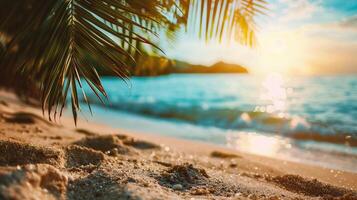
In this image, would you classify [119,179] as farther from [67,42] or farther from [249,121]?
[249,121]

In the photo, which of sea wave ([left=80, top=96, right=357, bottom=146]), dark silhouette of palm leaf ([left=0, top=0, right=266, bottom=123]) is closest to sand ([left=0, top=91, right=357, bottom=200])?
dark silhouette of palm leaf ([left=0, top=0, right=266, bottom=123])

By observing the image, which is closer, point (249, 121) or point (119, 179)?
point (119, 179)

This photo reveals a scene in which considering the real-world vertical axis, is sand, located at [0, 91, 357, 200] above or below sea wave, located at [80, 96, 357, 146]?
below

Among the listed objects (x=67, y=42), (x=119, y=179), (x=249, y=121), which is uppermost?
(x=67, y=42)

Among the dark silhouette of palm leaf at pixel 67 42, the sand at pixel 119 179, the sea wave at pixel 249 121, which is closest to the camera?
the sand at pixel 119 179

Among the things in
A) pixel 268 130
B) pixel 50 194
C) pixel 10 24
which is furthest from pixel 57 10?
pixel 268 130

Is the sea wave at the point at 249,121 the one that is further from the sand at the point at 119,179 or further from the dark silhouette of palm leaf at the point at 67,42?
the dark silhouette of palm leaf at the point at 67,42

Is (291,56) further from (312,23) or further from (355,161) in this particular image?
(355,161)

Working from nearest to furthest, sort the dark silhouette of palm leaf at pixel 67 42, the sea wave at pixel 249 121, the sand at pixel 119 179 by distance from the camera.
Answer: the sand at pixel 119 179 < the dark silhouette of palm leaf at pixel 67 42 < the sea wave at pixel 249 121

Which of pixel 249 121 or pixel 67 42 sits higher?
pixel 67 42

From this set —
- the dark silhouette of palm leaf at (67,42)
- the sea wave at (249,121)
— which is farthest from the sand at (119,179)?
the sea wave at (249,121)

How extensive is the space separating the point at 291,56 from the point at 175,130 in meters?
4.10

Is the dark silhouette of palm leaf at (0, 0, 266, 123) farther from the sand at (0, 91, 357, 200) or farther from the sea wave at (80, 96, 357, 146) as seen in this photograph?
the sea wave at (80, 96, 357, 146)

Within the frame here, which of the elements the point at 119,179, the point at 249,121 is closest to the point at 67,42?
the point at 119,179
